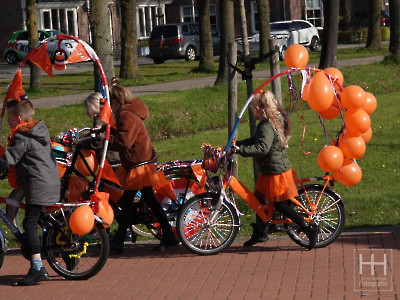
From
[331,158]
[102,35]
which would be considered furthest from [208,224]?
[102,35]

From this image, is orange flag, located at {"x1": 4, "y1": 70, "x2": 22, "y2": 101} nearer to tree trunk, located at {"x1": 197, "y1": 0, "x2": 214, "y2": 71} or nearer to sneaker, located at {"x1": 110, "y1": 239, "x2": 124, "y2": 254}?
sneaker, located at {"x1": 110, "y1": 239, "x2": 124, "y2": 254}

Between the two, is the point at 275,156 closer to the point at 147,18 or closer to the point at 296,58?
the point at 296,58

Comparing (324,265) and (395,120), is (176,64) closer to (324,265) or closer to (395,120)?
(395,120)

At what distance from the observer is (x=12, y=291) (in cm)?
769

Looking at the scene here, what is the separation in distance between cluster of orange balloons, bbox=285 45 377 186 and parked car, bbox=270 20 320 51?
121 feet

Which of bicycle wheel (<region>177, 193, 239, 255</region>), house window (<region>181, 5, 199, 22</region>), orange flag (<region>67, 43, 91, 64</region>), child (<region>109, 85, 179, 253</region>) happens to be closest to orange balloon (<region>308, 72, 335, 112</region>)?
bicycle wheel (<region>177, 193, 239, 255</region>)

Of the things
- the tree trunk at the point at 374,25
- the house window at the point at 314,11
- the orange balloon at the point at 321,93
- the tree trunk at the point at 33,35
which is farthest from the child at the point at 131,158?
the house window at the point at 314,11

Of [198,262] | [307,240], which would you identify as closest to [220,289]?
[198,262]

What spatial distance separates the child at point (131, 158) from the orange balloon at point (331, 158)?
1.64 metres

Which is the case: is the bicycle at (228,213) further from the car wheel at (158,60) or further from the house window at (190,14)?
the house window at (190,14)

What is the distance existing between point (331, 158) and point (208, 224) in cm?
134

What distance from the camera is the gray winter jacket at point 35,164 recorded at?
7.61 m

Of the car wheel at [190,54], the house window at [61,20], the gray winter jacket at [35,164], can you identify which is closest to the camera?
the gray winter jacket at [35,164]

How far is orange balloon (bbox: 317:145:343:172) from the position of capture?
28.0ft
